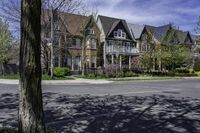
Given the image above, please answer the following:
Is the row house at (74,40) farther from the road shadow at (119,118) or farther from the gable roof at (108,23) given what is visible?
the road shadow at (119,118)

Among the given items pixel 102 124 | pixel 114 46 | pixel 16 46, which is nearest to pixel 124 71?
pixel 114 46

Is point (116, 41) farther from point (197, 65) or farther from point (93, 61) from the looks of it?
point (197, 65)

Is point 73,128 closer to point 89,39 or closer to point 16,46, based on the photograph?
point 16,46

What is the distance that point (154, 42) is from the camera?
155 feet

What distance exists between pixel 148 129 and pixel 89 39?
39569 mm

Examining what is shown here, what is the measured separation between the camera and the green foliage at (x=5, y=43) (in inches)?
1481

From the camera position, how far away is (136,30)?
5719 centimetres

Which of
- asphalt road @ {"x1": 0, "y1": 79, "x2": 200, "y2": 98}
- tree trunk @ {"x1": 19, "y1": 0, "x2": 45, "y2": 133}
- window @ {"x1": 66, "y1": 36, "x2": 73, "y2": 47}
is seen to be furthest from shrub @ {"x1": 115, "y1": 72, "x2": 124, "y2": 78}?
tree trunk @ {"x1": 19, "y1": 0, "x2": 45, "y2": 133}

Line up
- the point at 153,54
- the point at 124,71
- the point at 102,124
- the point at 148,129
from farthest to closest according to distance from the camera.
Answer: the point at 153,54 → the point at 124,71 → the point at 102,124 → the point at 148,129

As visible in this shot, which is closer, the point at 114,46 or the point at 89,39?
the point at 89,39

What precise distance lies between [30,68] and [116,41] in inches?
1866

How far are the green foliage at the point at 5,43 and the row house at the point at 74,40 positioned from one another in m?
6.85

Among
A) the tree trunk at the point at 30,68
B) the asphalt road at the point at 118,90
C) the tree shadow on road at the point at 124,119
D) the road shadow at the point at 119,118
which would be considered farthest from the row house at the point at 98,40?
the tree trunk at the point at 30,68

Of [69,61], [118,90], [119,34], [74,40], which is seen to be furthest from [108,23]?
[118,90]
